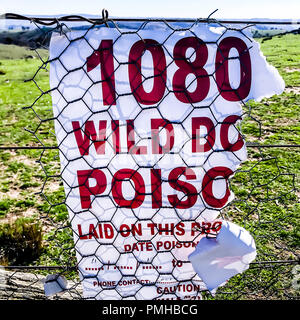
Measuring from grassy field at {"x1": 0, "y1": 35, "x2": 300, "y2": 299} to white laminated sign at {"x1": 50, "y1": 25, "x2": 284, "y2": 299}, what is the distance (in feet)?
0.27

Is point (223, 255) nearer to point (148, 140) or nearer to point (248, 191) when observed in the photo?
point (148, 140)

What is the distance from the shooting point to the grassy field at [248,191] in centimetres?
158

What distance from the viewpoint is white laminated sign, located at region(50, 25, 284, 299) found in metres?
0.90

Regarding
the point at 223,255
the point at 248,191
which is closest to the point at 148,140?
the point at 223,255

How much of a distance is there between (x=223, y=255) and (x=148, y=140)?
1.31 ft

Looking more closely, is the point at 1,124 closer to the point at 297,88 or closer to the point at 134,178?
the point at 134,178

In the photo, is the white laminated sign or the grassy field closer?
the white laminated sign

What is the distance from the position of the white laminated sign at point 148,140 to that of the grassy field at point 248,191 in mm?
Answer: 81

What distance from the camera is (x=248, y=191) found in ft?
8.27

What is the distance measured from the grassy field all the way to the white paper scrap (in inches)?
4.5

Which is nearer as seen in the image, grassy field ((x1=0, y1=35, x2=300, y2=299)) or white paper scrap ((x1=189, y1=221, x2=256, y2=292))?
white paper scrap ((x1=189, y1=221, x2=256, y2=292))

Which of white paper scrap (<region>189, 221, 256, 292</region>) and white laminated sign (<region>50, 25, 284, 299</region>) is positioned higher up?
white laminated sign (<region>50, 25, 284, 299</region>)

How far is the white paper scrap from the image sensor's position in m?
0.92

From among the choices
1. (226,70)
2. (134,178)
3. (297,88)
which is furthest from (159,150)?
(297,88)
